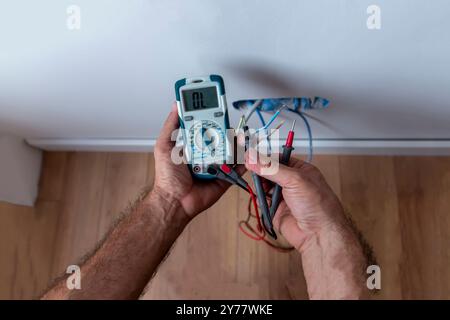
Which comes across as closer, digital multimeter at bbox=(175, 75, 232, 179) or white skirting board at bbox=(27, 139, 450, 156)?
digital multimeter at bbox=(175, 75, 232, 179)

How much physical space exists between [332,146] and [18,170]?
854 millimetres

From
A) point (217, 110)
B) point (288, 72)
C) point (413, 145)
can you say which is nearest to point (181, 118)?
point (217, 110)

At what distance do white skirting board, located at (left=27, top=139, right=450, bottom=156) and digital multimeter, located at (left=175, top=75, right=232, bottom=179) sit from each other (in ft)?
1.28

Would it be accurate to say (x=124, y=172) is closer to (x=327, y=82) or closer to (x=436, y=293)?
(x=327, y=82)

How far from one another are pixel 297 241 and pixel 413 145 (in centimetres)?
45

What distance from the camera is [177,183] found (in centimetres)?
66

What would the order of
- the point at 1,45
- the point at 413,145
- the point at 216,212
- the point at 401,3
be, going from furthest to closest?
the point at 216,212, the point at 413,145, the point at 1,45, the point at 401,3

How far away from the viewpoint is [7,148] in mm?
1000

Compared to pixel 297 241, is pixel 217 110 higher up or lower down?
higher up

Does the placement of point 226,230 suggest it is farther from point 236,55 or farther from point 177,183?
point 236,55

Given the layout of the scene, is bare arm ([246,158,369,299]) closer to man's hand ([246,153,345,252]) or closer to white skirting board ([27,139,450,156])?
man's hand ([246,153,345,252])

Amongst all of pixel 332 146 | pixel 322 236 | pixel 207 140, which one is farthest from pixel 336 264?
pixel 332 146

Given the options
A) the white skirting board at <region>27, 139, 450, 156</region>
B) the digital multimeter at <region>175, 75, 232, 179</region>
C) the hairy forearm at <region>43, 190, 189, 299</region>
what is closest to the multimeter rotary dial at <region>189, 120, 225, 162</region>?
the digital multimeter at <region>175, 75, 232, 179</region>

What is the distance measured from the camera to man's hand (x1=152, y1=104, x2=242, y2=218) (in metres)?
0.63
